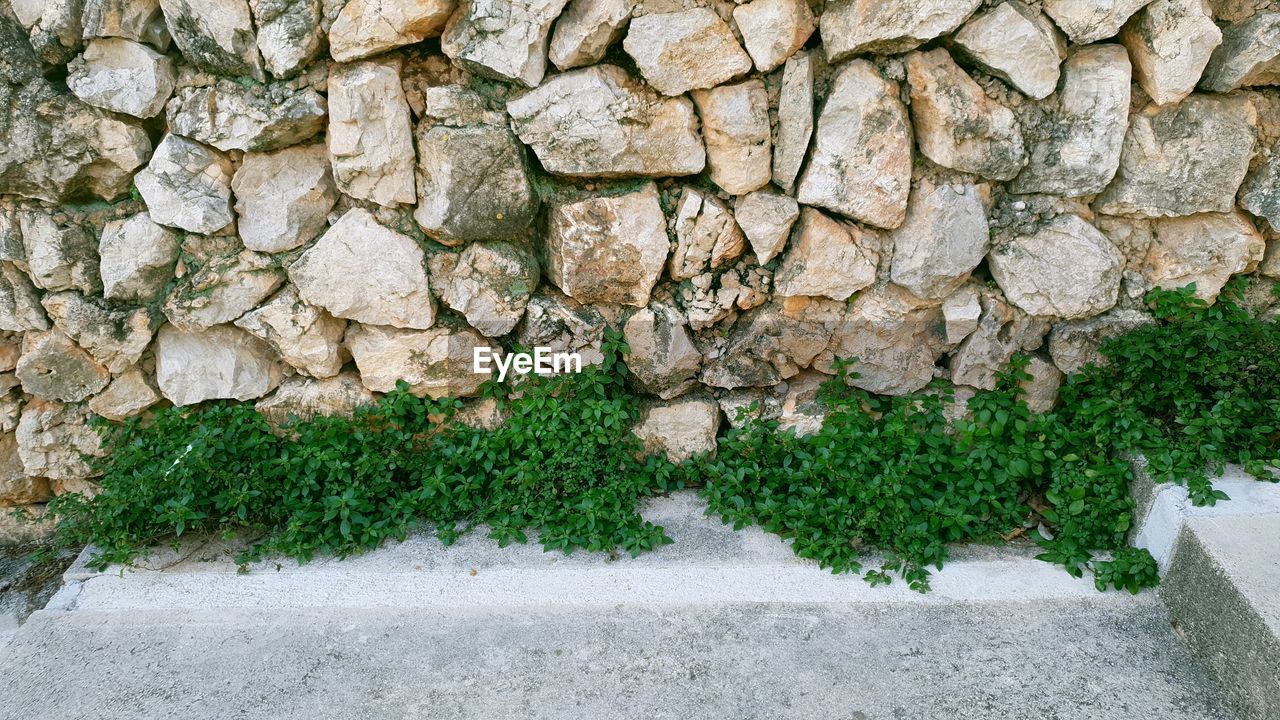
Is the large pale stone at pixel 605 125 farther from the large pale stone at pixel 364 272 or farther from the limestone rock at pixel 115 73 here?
the limestone rock at pixel 115 73

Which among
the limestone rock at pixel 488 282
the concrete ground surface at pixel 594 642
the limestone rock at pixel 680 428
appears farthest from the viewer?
the limestone rock at pixel 680 428

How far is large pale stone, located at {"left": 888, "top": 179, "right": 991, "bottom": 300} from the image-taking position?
2514mm

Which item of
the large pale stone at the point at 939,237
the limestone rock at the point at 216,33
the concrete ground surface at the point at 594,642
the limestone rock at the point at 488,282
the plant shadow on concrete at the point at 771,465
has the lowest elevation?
the concrete ground surface at the point at 594,642

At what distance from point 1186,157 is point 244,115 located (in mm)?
3018

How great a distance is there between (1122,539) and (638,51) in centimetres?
216

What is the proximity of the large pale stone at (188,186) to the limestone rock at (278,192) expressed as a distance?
0.16ft

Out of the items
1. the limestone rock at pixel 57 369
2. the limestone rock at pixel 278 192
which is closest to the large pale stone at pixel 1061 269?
the limestone rock at pixel 278 192

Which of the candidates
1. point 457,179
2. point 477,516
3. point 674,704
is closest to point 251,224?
point 457,179

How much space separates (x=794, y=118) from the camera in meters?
2.44

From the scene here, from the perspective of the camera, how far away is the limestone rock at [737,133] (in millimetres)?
2436

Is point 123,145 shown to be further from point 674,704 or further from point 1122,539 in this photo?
point 1122,539

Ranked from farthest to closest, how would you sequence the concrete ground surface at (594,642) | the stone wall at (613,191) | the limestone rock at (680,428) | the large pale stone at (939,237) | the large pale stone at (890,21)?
1. the limestone rock at (680,428)
2. the large pale stone at (939,237)
3. the stone wall at (613,191)
4. the large pale stone at (890,21)
5. the concrete ground surface at (594,642)

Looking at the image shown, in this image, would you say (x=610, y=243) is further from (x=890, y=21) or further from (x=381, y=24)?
(x=890, y=21)

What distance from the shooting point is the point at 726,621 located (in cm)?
223
